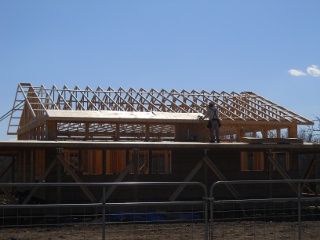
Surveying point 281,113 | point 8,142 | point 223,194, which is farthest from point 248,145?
point 8,142

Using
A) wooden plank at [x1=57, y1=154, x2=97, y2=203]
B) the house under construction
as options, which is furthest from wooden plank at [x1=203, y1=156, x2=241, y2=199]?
wooden plank at [x1=57, y1=154, x2=97, y2=203]

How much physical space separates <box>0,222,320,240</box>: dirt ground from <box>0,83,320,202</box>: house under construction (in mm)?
5270

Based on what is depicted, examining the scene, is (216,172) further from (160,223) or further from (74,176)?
(160,223)

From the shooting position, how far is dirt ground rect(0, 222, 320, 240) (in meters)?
12.9

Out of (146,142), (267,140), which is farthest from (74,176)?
(267,140)

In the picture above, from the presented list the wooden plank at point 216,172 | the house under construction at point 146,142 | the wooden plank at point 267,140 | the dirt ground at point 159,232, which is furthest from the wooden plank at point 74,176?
the wooden plank at point 267,140

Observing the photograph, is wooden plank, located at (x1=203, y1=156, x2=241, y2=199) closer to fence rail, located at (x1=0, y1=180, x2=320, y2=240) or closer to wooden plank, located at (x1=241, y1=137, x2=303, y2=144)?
wooden plank, located at (x1=241, y1=137, x2=303, y2=144)

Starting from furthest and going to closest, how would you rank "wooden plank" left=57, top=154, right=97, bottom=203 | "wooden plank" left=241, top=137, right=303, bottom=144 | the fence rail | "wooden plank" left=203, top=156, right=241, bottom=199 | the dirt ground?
"wooden plank" left=241, top=137, right=303, bottom=144
"wooden plank" left=203, top=156, right=241, bottom=199
"wooden plank" left=57, top=154, right=97, bottom=203
the dirt ground
the fence rail

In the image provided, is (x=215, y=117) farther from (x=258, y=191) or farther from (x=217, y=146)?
(x=258, y=191)

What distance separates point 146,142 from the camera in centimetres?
2167

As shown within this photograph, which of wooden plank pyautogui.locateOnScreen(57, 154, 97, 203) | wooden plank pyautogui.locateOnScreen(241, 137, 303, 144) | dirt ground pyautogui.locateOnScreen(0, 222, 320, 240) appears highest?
wooden plank pyautogui.locateOnScreen(241, 137, 303, 144)

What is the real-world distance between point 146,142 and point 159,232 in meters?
7.35

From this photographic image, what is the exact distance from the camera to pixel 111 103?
29719 millimetres

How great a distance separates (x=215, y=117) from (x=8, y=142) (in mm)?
8539
